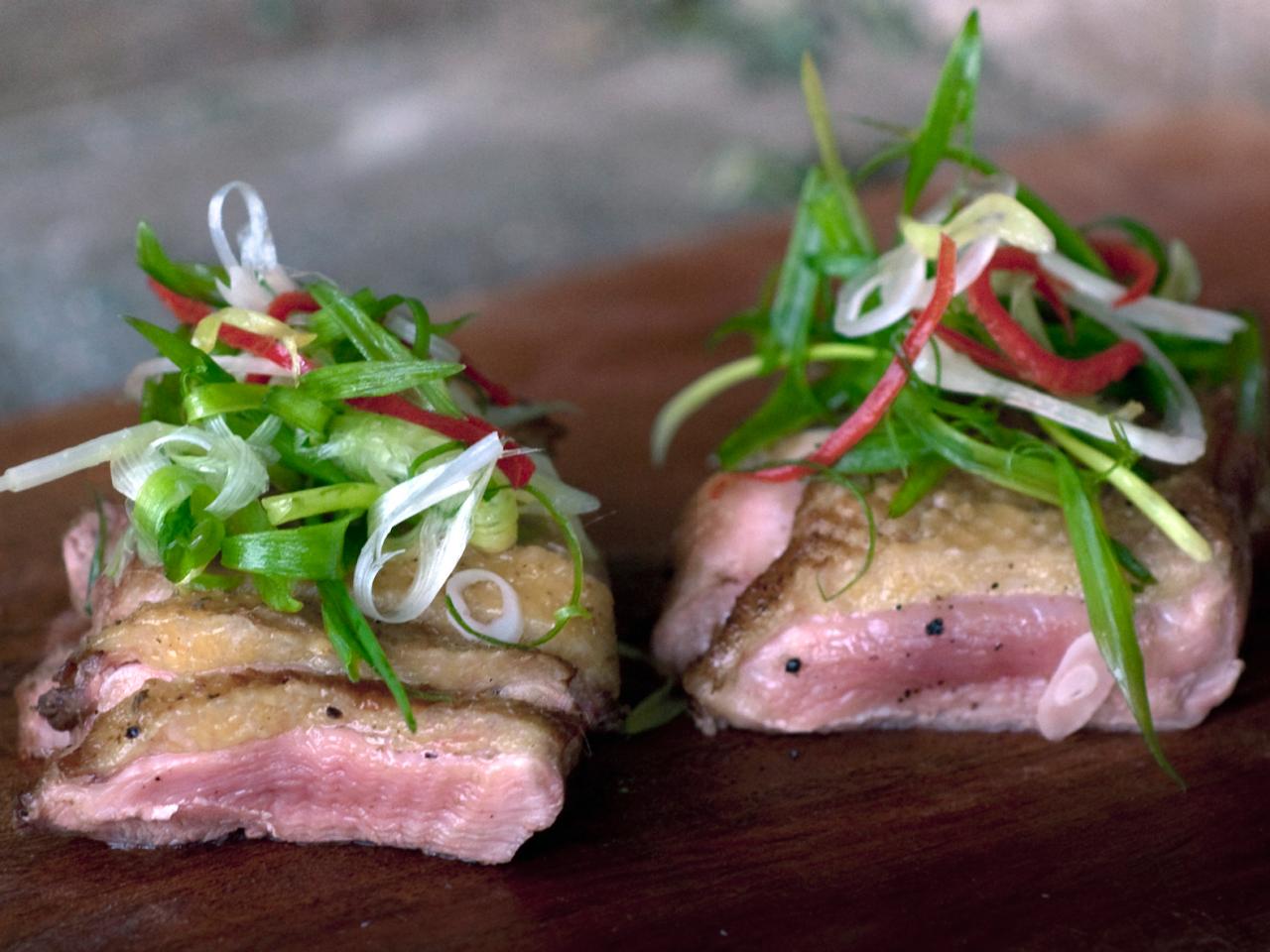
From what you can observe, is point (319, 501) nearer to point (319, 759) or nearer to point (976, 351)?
point (319, 759)

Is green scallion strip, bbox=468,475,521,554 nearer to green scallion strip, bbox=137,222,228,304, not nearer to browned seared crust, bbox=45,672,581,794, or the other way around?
browned seared crust, bbox=45,672,581,794

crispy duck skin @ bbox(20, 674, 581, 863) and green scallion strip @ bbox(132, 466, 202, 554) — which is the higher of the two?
green scallion strip @ bbox(132, 466, 202, 554)

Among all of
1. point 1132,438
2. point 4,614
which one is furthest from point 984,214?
point 4,614

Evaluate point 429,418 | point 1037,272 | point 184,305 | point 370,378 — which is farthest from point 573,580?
point 1037,272

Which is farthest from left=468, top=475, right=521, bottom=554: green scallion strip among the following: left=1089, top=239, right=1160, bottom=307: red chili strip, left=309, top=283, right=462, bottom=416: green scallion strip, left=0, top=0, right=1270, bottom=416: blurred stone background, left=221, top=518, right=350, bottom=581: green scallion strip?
left=0, top=0, right=1270, bottom=416: blurred stone background

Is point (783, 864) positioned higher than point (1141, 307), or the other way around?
point (1141, 307)

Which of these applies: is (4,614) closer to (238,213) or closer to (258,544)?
(258,544)
